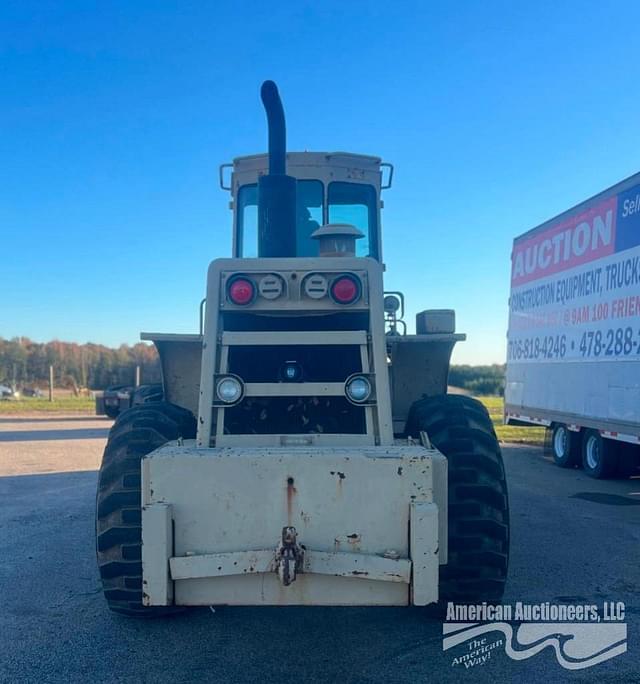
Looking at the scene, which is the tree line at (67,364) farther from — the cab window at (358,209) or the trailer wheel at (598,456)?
the cab window at (358,209)

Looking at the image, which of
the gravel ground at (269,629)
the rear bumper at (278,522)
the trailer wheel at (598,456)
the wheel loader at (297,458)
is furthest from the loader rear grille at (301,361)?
the trailer wheel at (598,456)

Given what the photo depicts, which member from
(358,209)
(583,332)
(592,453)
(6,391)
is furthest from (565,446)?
(6,391)

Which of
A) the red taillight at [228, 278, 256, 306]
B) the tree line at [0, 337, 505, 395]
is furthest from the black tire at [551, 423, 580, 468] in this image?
the tree line at [0, 337, 505, 395]

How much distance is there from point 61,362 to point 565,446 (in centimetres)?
4284

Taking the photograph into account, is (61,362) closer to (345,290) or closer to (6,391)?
(6,391)

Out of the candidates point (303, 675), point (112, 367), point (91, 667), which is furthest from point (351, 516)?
point (112, 367)

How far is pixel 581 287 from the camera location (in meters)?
10.2

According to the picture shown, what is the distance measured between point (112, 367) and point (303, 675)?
143 ft

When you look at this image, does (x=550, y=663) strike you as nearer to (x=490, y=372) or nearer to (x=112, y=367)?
(x=112, y=367)

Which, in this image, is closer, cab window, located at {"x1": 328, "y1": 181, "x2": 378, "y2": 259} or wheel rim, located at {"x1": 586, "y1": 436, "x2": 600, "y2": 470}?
cab window, located at {"x1": 328, "y1": 181, "x2": 378, "y2": 259}

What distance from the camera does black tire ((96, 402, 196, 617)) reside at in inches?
146

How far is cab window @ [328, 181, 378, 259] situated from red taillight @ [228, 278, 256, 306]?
203 centimetres

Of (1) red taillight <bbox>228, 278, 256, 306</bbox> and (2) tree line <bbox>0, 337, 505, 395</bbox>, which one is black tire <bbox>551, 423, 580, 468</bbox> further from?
(2) tree line <bbox>0, 337, 505, 395</bbox>

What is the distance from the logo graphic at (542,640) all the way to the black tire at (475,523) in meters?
0.27
